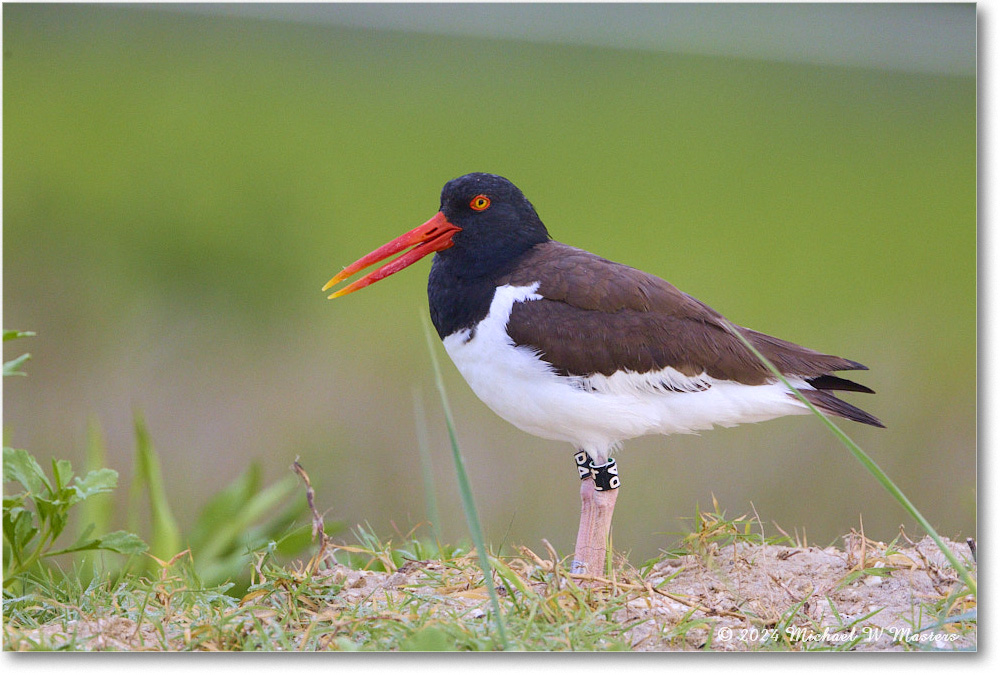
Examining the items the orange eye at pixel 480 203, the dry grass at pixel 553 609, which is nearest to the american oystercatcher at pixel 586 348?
the orange eye at pixel 480 203

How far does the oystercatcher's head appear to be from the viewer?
2258mm

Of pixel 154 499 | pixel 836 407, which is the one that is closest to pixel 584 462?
pixel 836 407

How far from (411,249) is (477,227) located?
0.63ft

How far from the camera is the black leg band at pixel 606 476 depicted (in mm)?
2236

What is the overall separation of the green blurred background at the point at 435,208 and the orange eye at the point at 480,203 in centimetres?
42

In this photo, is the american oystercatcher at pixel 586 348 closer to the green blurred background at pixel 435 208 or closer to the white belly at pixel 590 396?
the white belly at pixel 590 396

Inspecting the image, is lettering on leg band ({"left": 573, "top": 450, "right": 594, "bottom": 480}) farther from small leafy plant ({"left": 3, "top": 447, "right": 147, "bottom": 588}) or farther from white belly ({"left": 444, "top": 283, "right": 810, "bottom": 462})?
small leafy plant ({"left": 3, "top": 447, "right": 147, "bottom": 588})

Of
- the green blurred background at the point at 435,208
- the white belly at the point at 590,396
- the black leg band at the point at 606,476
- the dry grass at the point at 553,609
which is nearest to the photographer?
the dry grass at the point at 553,609

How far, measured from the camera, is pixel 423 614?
6.45ft

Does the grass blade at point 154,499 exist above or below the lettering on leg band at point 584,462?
below

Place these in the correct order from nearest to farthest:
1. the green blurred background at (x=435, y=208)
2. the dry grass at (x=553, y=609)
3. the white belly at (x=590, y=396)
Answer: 1. the dry grass at (x=553, y=609)
2. the white belly at (x=590, y=396)
3. the green blurred background at (x=435, y=208)

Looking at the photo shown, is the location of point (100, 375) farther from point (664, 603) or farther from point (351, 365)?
point (664, 603)

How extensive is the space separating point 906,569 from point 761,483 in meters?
0.59

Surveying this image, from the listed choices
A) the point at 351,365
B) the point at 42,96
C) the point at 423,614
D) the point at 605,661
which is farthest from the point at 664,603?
the point at 42,96
